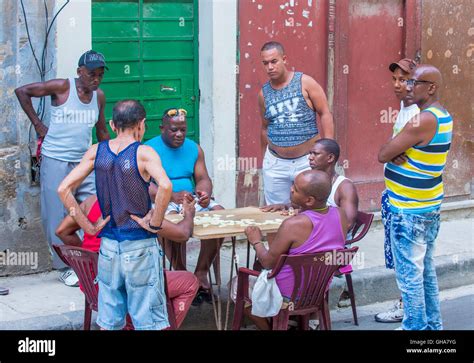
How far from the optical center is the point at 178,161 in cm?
770

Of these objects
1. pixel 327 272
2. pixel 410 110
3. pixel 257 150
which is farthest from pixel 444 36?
pixel 327 272


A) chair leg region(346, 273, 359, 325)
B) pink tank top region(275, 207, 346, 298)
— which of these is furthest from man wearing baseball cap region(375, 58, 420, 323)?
pink tank top region(275, 207, 346, 298)

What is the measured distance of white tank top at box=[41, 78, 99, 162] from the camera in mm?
7906

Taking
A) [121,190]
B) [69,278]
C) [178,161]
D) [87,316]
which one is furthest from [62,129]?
[121,190]

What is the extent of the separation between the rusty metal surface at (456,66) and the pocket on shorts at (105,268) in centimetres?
596

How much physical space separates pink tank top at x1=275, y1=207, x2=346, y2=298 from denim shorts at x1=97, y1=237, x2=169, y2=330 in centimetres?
80

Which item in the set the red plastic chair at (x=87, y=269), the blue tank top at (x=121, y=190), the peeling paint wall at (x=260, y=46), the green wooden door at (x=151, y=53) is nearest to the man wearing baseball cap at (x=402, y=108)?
the red plastic chair at (x=87, y=269)

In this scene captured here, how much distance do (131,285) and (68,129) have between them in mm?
2443

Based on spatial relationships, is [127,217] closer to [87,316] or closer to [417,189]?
[87,316]

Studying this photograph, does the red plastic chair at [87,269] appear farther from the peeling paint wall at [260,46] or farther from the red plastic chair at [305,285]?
the peeling paint wall at [260,46]

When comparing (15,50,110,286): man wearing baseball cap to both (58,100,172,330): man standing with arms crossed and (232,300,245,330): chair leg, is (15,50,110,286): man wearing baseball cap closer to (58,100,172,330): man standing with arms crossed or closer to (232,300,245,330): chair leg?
(232,300,245,330): chair leg

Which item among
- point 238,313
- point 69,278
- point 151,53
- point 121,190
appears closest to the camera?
point 121,190

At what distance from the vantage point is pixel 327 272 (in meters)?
6.30

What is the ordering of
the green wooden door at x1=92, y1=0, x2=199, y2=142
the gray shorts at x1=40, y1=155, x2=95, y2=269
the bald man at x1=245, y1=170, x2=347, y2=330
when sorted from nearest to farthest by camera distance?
the bald man at x1=245, y1=170, x2=347, y2=330 < the gray shorts at x1=40, y1=155, x2=95, y2=269 < the green wooden door at x1=92, y1=0, x2=199, y2=142
